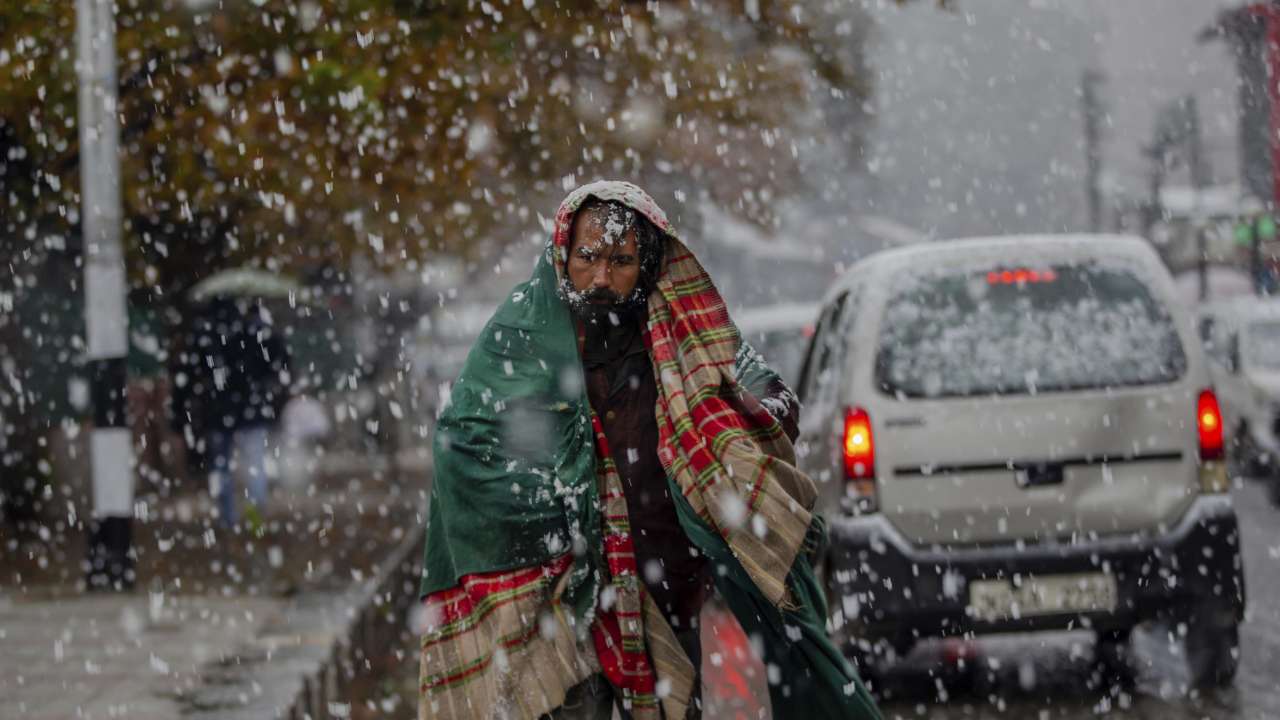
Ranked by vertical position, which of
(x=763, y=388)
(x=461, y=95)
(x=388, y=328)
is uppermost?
(x=461, y=95)

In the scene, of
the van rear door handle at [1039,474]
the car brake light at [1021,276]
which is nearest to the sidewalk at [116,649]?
the van rear door handle at [1039,474]

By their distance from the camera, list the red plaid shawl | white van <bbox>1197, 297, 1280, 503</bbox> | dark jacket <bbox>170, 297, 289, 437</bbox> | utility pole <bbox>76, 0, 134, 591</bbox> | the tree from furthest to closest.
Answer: white van <bbox>1197, 297, 1280, 503</bbox>
dark jacket <bbox>170, 297, 289, 437</bbox>
the tree
utility pole <bbox>76, 0, 134, 591</bbox>
the red plaid shawl

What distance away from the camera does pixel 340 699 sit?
23.2 ft

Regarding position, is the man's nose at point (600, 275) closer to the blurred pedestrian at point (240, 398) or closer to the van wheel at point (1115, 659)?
the van wheel at point (1115, 659)

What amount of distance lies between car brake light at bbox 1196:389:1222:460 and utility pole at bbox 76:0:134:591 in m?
6.88

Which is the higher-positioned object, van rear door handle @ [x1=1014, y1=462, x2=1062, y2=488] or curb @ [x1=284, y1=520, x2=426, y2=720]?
van rear door handle @ [x1=1014, y1=462, x2=1062, y2=488]

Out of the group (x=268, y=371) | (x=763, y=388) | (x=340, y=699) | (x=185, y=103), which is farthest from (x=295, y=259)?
(x=763, y=388)

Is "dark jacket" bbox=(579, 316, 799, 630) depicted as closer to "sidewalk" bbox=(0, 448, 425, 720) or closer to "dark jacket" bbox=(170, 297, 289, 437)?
"sidewalk" bbox=(0, 448, 425, 720)

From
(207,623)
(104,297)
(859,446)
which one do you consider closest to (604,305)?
(859,446)

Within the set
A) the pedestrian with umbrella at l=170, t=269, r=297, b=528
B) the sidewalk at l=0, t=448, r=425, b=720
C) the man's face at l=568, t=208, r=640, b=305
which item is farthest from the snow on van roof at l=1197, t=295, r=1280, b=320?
the man's face at l=568, t=208, r=640, b=305

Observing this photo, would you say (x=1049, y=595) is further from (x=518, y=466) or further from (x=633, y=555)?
(x=518, y=466)

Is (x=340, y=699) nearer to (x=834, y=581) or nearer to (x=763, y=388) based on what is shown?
(x=834, y=581)

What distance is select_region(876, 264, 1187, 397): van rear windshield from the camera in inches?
261

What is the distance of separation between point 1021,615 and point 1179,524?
0.70 m
